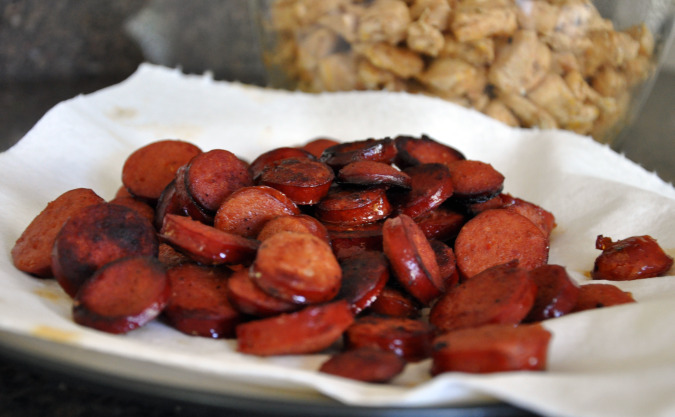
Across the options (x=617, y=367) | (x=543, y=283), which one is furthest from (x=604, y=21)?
(x=617, y=367)

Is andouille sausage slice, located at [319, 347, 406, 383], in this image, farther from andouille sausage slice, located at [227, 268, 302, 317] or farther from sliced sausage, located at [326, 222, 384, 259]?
sliced sausage, located at [326, 222, 384, 259]

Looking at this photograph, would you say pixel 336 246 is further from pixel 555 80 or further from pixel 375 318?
pixel 555 80

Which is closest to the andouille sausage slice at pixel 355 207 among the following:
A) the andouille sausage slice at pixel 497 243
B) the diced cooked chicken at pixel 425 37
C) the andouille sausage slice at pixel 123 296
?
the andouille sausage slice at pixel 497 243

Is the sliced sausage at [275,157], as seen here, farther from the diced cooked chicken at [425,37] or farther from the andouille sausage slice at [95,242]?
the diced cooked chicken at [425,37]

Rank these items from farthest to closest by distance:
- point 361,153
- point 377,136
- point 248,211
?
point 377,136, point 361,153, point 248,211

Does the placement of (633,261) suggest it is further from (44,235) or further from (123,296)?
(44,235)

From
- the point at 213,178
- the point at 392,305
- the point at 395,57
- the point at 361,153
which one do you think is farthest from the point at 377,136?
the point at 392,305
